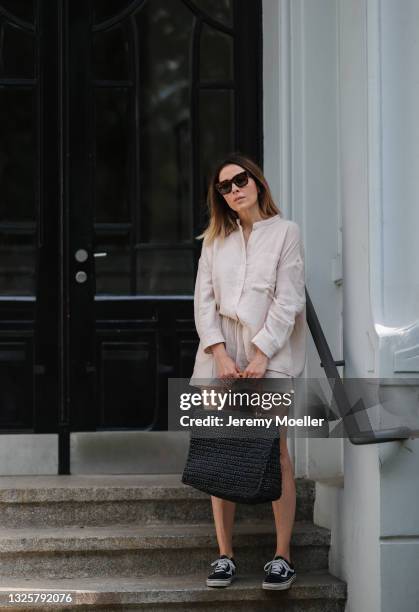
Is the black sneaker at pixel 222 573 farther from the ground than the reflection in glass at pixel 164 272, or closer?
closer

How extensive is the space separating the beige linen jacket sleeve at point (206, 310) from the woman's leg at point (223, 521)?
23.8 inches

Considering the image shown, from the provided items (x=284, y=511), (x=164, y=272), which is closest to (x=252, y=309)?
(x=284, y=511)

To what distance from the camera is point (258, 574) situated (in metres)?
4.67

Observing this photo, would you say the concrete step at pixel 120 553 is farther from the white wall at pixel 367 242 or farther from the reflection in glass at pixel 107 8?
the reflection in glass at pixel 107 8

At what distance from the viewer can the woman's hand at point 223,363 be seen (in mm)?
4332

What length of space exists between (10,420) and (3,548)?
44.0 inches

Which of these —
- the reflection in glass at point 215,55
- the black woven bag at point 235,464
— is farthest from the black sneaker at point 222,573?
the reflection in glass at point 215,55

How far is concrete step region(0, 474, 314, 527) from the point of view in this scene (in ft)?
16.2

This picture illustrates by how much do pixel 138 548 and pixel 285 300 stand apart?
48.2 inches

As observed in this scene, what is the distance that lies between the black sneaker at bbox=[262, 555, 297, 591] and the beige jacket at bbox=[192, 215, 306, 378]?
2.44ft

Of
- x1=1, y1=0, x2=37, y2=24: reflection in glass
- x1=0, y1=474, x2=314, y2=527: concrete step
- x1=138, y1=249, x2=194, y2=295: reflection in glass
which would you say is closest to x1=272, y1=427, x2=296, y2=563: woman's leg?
x1=0, y1=474, x2=314, y2=527: concrete step

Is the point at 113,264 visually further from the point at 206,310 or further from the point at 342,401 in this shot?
the point at 342,401

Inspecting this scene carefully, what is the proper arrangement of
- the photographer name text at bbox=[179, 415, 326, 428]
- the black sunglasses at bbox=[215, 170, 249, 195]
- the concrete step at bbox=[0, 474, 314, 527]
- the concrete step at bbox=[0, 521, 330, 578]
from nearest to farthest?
the photographer name text at bbox=[179, 415, 326, 428] < the black sunglasses at bbox=[215, 170, 249, 195] < the concrete step at bbox=[0, 521, 330, 578] < the concrete step at bbox=[0, 474, 314, 527]

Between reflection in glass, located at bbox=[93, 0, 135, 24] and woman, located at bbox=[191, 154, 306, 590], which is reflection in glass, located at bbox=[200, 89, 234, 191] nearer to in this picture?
reflection in glass, located at bbox=[93, 0, 135, 24]
